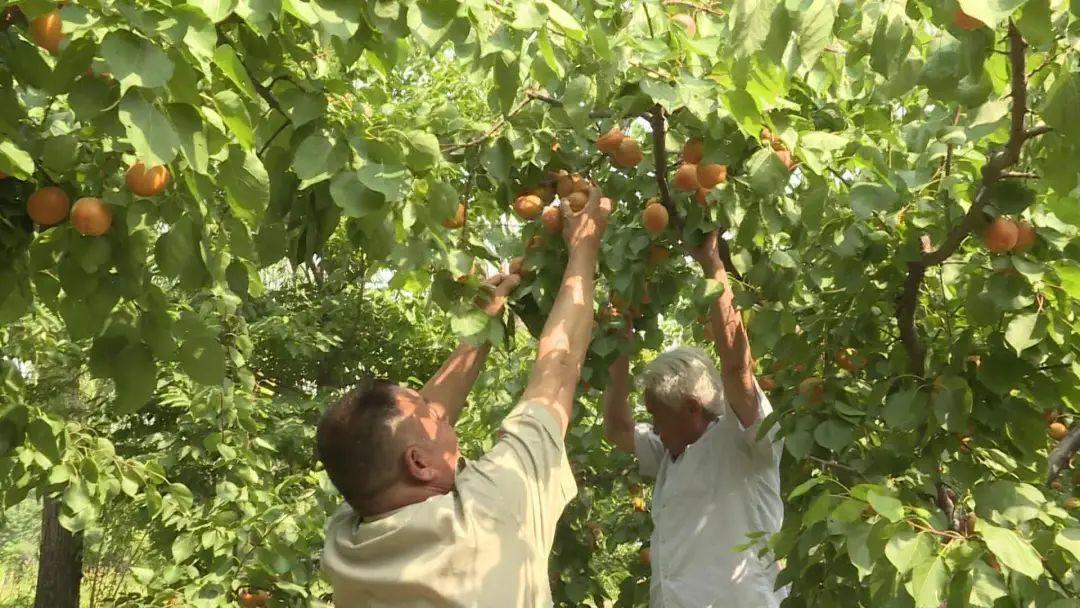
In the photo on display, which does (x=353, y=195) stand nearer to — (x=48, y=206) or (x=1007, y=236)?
(x=48, y=206)

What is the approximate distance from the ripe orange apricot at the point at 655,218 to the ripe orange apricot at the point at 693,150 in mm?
157

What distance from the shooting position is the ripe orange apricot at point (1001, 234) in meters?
2.17

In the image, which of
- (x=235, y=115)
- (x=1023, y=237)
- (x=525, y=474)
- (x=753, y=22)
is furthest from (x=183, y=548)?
(x=753, y=22)

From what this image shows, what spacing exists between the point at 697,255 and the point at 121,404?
1.48 meters

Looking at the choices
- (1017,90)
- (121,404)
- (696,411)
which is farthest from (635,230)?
(121,404)

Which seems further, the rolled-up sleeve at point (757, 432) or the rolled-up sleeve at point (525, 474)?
the rolled-up sleeve at point (757, 432)

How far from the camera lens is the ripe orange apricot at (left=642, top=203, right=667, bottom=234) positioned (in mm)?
2658

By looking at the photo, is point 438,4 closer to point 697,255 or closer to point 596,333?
point 697,255

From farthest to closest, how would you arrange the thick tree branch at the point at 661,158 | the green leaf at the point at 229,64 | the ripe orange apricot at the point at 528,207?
1. the ripe orange apricot at the point at 528,207
2. the thick tree branch at the point at 661,158
3. the green leaf at the point at 229,64

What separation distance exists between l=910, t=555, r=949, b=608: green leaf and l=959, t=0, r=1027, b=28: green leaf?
108cm

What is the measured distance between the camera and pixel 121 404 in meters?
2.05

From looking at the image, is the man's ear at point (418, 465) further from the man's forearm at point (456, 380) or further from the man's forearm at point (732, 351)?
the man's forearm at point (732, 351)

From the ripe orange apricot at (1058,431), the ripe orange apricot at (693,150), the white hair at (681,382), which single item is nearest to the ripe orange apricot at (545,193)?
the ripe orange apricot at (693,150)

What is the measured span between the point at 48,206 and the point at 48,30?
51cm
